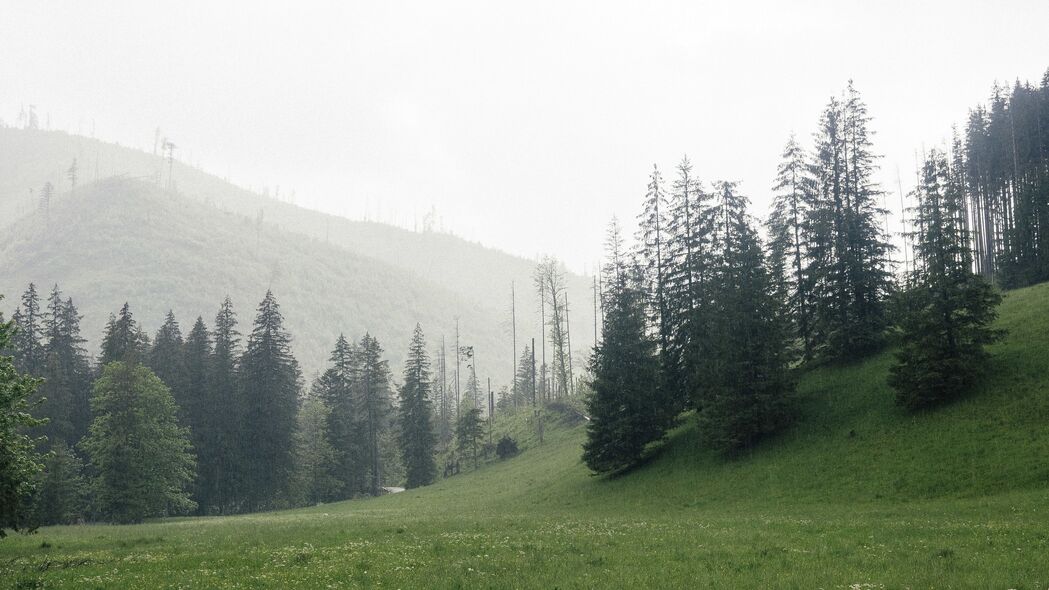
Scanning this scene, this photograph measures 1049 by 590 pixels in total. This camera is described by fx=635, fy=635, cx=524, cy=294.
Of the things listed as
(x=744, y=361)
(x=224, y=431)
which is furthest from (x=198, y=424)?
(x=744, y=361)

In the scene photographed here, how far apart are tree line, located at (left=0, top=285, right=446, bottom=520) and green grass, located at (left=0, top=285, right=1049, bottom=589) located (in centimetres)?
2707

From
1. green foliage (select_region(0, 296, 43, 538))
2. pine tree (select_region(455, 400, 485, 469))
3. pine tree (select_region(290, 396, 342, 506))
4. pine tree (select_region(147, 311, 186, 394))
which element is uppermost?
pine tree (select_region(147, 311, 186, 394))

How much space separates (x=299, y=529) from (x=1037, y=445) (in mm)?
32764

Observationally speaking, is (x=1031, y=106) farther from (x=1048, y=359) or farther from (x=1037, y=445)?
(x=1037, y=445)

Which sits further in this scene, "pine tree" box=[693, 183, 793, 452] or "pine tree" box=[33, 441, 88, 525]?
"pine tree" box=[33, 441, 88, 525]

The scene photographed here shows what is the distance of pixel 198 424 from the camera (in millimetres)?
71562

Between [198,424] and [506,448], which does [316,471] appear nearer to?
[198,424]

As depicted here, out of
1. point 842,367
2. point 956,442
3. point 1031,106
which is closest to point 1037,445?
point 956,442

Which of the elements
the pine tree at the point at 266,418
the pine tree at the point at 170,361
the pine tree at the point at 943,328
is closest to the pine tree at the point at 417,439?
the pine tree at the point at 266,418

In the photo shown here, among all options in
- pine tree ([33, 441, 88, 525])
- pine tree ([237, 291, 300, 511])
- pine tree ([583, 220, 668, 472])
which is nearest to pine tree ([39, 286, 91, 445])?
pine tree ([33, 441, 88, 525])

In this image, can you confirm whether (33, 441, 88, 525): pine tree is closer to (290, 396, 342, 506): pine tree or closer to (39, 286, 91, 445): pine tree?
(39, 286, 91, 445): pine tree

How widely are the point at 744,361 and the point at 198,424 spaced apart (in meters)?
60.5

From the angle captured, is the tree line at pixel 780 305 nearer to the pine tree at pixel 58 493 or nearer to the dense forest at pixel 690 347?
the dense forest at pixel 690 347

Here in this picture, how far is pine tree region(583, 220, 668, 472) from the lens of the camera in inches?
1786
